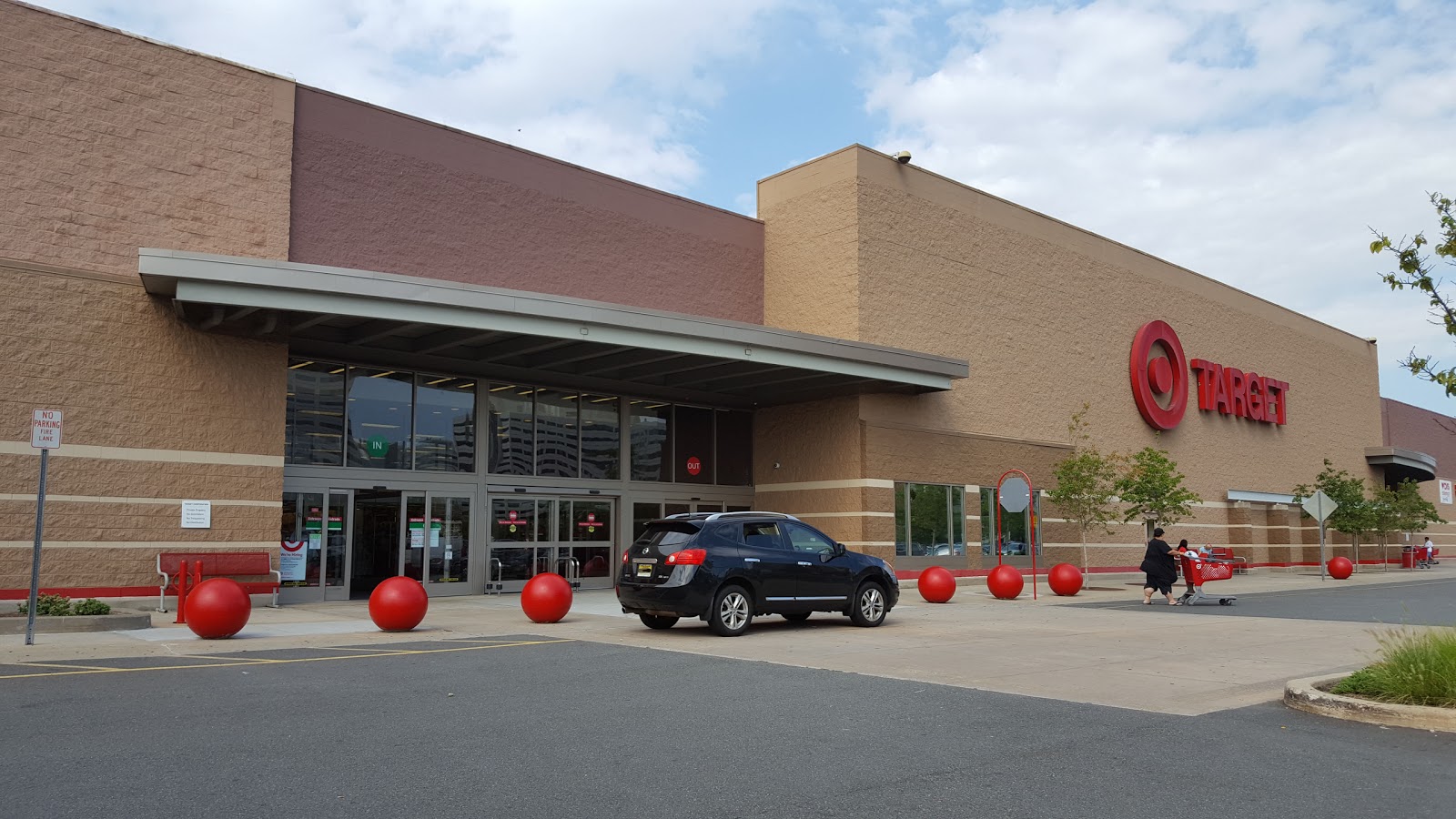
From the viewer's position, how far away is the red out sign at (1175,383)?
119 ft

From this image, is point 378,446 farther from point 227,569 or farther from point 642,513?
point 642,513

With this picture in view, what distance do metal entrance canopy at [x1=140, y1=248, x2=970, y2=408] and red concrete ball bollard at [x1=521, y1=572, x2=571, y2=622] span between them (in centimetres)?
477

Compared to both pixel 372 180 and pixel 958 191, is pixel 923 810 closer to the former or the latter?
pixel 372 180

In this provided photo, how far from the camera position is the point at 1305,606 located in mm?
21859

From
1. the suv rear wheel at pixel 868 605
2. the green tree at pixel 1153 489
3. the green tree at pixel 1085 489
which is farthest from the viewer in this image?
the green tree at pixel 1085 489

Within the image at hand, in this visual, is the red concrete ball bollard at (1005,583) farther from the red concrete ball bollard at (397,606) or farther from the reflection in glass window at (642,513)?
the red concrete ball bollard at (397,606)

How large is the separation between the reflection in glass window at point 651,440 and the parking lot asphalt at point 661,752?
15.5 meters

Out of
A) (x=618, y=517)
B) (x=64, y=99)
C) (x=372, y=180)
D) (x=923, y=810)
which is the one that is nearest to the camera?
(x=923, y=810)

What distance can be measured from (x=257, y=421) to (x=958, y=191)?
742 inches

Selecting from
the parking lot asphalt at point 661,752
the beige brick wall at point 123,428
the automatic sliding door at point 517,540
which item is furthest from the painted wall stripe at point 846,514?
the parking lot asphalt at point 661,752

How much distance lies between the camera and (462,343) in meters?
20.5

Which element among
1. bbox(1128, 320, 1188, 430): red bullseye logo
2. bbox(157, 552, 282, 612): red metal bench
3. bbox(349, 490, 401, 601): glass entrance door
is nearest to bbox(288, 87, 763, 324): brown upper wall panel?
bbox(349, 490, 401, 601): glass entrance door

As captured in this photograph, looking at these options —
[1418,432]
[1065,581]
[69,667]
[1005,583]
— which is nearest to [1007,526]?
[1065,581]

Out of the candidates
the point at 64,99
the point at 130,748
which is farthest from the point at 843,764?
the point at 64,99
